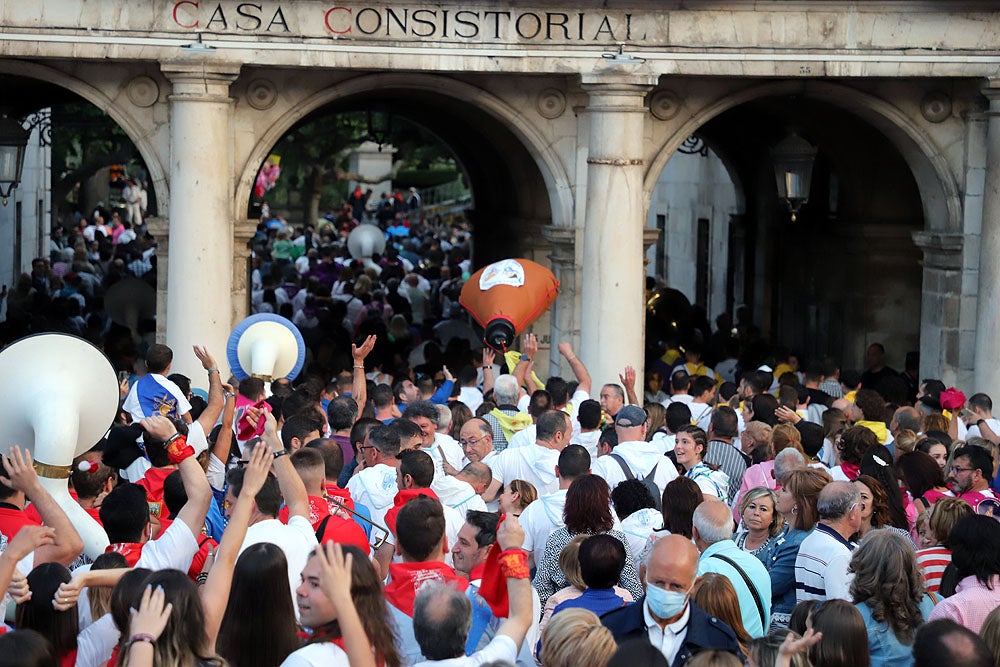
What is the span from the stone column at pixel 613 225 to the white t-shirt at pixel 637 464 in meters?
5.32

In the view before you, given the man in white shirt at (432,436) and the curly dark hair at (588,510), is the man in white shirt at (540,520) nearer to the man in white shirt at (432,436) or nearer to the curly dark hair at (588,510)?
the curly dark hair at (588,510)

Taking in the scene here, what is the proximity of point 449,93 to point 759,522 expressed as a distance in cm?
818

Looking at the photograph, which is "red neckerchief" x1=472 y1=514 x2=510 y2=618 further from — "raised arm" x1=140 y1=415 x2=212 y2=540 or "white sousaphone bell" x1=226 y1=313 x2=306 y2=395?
"white sousaphone bell" x1=226 y1=313 x2=306 y2=395

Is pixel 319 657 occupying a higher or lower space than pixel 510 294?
lower

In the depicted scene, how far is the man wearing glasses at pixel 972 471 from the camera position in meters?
8.68

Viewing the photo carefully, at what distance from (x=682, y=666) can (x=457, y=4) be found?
914 centimetres

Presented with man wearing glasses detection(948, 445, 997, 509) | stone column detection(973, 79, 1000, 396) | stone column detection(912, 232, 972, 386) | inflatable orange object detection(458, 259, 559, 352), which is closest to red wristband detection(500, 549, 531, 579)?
man wearing glasses detection(948, 445, 997, 509)

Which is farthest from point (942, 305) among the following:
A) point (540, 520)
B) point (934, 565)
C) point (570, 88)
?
point (540, 520)

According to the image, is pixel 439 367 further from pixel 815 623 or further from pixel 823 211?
pixel 815 623

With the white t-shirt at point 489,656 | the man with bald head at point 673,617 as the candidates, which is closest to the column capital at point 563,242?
the man with bald head at point 673,617

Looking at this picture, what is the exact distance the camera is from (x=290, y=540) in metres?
6.48

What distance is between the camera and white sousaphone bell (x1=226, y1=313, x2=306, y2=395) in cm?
1111

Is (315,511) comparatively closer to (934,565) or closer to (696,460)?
(696,460)

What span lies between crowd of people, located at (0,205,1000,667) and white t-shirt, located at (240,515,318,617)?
0.02 meters
